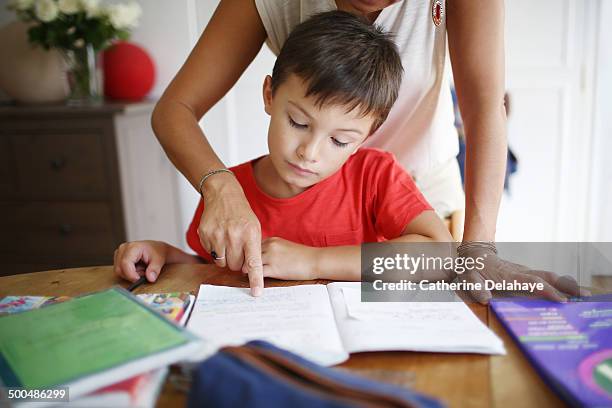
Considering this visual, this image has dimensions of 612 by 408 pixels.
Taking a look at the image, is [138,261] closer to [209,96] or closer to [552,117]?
[209,96]

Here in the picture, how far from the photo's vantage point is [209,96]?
1290 mm

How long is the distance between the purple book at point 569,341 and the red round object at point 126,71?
7.06ft

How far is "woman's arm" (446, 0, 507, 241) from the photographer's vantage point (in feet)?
3.84

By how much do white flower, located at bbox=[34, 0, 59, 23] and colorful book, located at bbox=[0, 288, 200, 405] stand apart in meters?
1.87

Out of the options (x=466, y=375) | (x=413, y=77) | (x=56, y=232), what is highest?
(x=413, y=77)

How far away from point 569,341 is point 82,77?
229cm

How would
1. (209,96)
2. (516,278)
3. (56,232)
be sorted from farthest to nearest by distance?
1. (56,232)
2. (209,96)
3. (516,278)

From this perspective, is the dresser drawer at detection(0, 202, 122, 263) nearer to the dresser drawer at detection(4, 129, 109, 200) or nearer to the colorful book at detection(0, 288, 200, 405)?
the dresser drawer at detection(4, 129, 109, 200)

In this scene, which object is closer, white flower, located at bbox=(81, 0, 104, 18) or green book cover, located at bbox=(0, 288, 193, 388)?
green book cover, located at bbox=(0, 288, 193, 388)

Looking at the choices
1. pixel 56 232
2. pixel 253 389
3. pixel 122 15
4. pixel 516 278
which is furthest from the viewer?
pixel 56 232

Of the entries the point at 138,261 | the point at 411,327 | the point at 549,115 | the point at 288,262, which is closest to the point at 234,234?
the point at 288,262

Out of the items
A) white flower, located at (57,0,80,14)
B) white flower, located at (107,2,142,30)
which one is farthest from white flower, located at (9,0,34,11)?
white flower, located at (107,2,142,30)

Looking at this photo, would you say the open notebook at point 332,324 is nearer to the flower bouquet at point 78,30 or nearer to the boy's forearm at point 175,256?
the boy's forearm at point 175,256

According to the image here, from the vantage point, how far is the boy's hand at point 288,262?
3.32 ft
